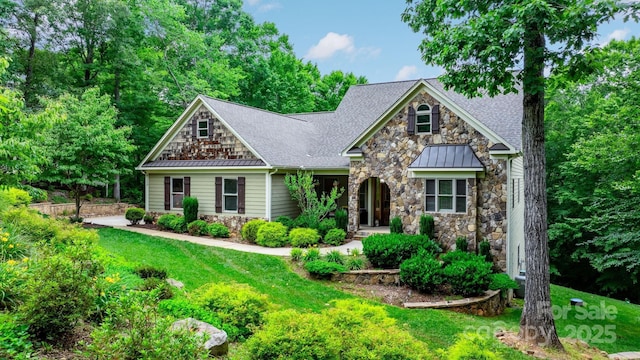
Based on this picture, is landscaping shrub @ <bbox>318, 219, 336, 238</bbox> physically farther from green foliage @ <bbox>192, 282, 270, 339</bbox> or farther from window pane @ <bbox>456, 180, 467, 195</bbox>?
green foliage @ <bbox>192, 282, 270, 339</bbox>

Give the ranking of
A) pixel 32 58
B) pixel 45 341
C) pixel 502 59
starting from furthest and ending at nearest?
pixel 32 58
pixel 502 59
pixel 45 341

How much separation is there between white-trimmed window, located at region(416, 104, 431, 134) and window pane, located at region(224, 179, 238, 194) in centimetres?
785

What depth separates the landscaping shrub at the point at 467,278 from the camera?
34.4 feet

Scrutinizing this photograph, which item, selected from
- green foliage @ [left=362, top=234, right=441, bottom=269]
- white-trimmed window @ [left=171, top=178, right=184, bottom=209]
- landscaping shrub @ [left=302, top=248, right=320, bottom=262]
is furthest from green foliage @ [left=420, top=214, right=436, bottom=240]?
white-trimmed window @ [left=171, top=178, right=184, bottom=209]

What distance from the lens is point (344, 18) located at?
25.5 m

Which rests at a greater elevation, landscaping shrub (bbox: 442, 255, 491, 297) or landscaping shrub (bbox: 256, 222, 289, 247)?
landscaping shrub (bbox: 256, 222, 289, 247)

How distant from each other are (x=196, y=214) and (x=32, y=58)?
13973mm

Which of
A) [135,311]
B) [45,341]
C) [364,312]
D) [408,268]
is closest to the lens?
[135,311]

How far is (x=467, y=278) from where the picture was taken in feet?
34.4

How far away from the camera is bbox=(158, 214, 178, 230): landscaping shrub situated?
1722 centimetres

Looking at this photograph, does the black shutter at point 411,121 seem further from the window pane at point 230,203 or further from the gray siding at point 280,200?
the window pane at point 230,203

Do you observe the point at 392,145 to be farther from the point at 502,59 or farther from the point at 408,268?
the point at 502,59

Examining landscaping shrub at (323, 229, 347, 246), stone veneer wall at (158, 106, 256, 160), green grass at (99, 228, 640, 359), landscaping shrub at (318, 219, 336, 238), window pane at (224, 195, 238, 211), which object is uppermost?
stone veneer wall at (158, 106, 256, 160)

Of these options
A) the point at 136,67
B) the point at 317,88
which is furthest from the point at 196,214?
the point at 317,88
